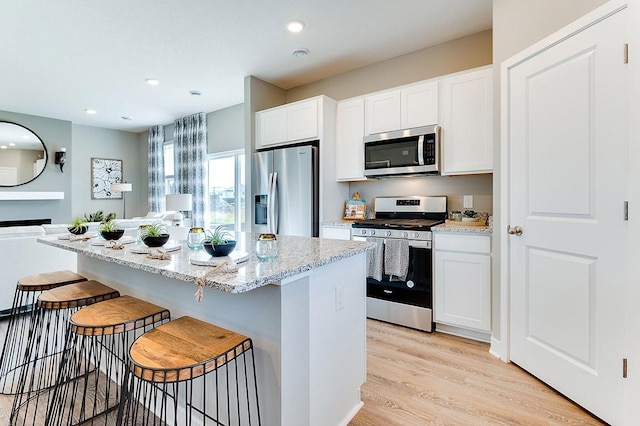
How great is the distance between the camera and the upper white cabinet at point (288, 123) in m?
3.55

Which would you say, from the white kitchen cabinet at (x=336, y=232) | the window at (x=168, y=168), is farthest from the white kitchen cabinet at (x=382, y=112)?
the window at (x=168, y=168)

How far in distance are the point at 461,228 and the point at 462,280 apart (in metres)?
0.43

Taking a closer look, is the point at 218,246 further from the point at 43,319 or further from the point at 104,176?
the point at 104,176

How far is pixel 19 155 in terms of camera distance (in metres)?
5.70

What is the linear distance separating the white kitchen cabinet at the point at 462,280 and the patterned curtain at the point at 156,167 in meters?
5.75

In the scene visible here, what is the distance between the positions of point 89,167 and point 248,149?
15.3ft

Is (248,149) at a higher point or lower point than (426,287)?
higher

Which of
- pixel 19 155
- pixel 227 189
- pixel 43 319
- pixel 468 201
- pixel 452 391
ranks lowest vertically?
pixel 452 391

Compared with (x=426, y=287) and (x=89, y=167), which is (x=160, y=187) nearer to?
(x=89, y=167)

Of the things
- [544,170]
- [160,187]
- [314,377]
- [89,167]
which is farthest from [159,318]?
[89,167]

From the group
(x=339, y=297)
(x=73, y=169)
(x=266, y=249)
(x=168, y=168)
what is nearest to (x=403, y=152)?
(x=339, y=297)

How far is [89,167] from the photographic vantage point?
261 inches

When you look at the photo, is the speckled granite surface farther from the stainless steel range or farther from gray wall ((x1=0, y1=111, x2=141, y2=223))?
gray wall ((x1=0, y1=111, x2=141, y2=223))

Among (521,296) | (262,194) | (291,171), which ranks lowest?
(521,296)
